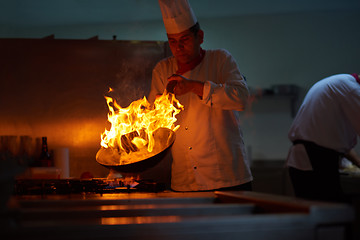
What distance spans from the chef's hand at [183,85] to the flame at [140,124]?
7cm

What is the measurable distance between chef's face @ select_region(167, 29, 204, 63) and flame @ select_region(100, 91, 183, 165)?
238 millimetres

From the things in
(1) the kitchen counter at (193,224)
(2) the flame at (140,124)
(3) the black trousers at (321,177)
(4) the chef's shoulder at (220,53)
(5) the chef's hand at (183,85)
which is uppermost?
(4) the chef's shoulder at (220,53)

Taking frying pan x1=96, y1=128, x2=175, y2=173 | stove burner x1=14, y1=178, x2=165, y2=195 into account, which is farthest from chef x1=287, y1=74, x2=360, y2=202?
stove burner x1=14, y1=178, x2=165, y2=195

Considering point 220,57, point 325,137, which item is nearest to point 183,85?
point 220,57

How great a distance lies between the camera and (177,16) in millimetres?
2029

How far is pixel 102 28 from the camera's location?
519cm

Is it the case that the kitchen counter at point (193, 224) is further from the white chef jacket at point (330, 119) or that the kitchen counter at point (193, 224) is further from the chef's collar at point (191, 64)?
the white chef jacket at point (330, 119)

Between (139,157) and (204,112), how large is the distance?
532mm

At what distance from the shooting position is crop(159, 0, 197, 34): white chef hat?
79.5 inches

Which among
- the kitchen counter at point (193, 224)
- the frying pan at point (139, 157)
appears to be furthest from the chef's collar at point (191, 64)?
the kitchen counter at point (193, 224)

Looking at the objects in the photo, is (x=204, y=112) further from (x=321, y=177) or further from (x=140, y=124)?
(x=321, y=177)

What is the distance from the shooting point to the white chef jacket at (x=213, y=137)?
6.07 ft

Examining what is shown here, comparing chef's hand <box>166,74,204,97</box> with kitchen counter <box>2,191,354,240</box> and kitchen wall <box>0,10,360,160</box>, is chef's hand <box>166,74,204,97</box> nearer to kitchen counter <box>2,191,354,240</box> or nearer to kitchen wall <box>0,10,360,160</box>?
kitchen counter <box>2,191,354,240</box>

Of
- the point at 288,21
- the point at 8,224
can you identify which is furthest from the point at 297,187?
the point at 288,21
